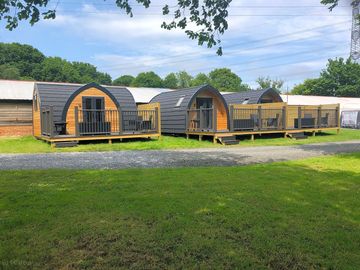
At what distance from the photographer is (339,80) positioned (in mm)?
63500

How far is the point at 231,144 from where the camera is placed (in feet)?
60.0

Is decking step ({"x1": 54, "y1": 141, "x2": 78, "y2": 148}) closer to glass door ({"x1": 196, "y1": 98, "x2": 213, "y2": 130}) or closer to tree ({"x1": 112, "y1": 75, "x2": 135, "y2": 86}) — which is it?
glass door ({"x1": 196, "y1": 98, "x2": 213, "y2": 130})

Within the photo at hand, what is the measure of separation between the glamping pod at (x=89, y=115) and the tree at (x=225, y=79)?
2559 inches

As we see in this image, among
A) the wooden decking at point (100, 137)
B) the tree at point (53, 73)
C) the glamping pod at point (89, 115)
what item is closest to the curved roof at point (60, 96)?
the glamping pod at point (89, 115)

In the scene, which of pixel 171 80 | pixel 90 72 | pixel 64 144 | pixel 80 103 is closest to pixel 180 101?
pixel 80 103

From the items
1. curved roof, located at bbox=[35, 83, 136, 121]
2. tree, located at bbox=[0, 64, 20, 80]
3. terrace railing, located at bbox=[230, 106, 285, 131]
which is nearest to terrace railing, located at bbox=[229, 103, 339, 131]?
terrace railing, located at bbox=[230, 106, 285, 131]

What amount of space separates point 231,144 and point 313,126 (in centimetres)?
846

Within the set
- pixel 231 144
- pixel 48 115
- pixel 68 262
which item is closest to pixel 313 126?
pixel 231 144

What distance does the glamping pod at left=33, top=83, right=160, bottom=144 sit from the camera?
17.8 m

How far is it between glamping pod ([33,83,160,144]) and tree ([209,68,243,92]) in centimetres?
6499

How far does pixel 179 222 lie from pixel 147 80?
263 feet

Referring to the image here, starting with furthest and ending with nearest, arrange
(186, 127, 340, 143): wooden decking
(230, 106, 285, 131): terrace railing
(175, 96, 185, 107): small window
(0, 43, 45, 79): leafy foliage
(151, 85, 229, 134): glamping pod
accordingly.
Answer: (0, 43, 45, 79): leafy foliage < (175, 96, 185, 107): small window < (151, 85, 229, 134): glamping pod < (230, 106, 285, 131): terrace railing < (186, 127, 340, 143): wooden decking

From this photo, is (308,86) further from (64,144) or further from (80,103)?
(64,144)

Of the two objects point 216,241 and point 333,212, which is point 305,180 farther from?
point 216,241
